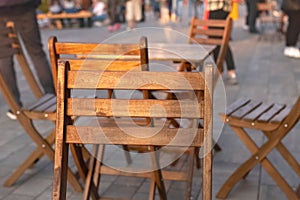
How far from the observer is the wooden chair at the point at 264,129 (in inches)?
125

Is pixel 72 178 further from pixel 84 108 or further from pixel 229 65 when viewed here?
pixel 229 65

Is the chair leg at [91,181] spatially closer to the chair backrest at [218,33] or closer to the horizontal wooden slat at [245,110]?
the horizontal wooden slat at [245,110]

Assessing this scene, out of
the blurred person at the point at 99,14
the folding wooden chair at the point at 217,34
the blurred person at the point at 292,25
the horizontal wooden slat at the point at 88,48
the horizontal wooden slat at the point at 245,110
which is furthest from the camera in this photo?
the blurred person at the point at 99,14

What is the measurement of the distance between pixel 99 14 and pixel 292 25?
8695 mm

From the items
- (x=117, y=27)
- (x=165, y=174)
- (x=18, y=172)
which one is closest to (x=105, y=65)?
(x=165, y=174)

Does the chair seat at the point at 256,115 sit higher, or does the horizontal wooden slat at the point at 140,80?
the horizontal wooden slat at the point at 140,80

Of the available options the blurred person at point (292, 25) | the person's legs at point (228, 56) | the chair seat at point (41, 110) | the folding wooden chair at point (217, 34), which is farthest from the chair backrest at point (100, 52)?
the blurred person at point (292, 25)

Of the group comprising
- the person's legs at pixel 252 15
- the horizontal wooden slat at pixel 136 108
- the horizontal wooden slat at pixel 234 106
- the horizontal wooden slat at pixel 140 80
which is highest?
the horizontal wooden slat at pixel 140 80

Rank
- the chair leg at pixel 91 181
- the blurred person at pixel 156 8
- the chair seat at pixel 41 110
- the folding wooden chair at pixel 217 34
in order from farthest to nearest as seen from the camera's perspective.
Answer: the blurred person at pixel 156 8, the folding wooden chair at pixel 217 34, the chair seat at pixel 41 110, the chair leg at pixel 91 181

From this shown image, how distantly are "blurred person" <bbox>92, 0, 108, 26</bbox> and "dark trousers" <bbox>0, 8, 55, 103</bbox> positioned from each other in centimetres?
1040

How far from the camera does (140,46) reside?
2879mm

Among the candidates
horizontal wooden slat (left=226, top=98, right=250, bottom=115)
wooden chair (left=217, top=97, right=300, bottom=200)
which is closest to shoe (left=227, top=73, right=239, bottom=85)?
horizontal wooden slat (left=226, top=98, right=250, bottom=115)

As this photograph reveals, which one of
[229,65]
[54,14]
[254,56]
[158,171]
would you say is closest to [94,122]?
[158,171]

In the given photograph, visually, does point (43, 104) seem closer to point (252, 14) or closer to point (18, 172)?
point (18, 172)
